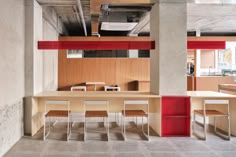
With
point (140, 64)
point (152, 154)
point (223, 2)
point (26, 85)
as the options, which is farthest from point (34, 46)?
point (140, 64)

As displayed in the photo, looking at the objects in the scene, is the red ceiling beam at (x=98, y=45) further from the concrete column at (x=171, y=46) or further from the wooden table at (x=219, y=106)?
the wooden table at (x=219, y=106)

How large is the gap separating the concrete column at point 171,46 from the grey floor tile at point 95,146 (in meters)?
1.62

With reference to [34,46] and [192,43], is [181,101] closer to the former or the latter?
[192,43]

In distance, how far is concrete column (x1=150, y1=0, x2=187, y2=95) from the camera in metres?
5.21

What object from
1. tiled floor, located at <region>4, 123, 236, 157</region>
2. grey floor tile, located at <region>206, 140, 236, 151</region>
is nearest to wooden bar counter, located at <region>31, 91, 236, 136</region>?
tiled floor, located at <region>4, 123, 236, 157</region>

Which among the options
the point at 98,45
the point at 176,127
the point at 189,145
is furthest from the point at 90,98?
the point at 189,145

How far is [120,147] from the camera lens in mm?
4422

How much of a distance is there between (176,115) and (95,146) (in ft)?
5.97

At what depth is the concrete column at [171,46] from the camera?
17.1ft

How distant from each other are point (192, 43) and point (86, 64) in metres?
5.51

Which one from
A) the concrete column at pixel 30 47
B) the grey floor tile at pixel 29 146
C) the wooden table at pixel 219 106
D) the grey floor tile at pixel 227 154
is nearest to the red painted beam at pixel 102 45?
the concrete column at pixel 30 47

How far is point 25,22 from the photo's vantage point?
5.15m

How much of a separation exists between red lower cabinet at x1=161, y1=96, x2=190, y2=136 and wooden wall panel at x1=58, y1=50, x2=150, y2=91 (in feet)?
17.7

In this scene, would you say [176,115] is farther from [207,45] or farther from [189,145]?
[207,45]
